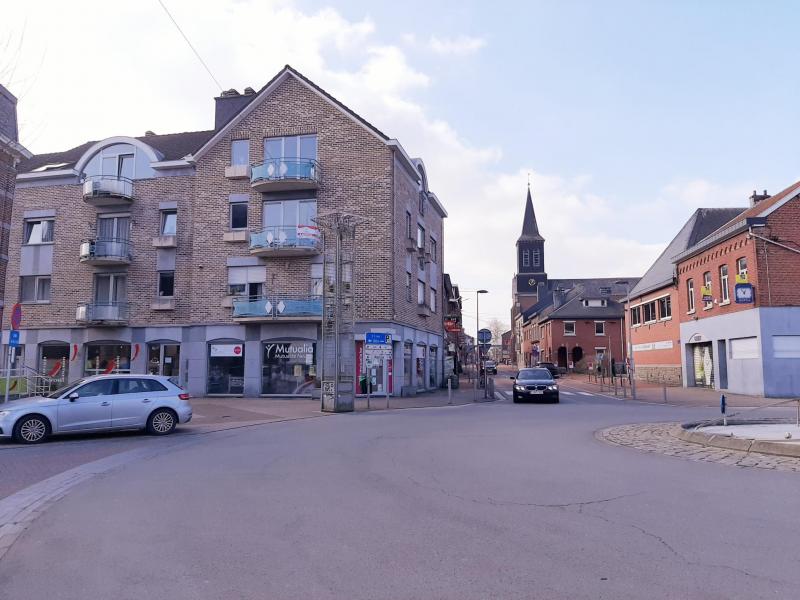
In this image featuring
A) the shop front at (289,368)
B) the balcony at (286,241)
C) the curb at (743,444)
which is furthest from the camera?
the shop front at (289,368)

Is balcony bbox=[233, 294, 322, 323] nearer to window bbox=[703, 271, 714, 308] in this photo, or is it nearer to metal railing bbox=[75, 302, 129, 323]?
metal railing bbox=[75, 302, 129, 323]

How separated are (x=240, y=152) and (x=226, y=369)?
1063cm

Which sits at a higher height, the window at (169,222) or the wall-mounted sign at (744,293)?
the window at (169,222)

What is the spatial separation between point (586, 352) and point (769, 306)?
4357cm

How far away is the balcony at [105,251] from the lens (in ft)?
101

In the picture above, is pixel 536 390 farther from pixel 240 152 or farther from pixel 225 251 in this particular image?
pixel 240 152

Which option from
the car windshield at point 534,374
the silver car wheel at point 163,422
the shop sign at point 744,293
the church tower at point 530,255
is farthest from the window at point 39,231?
the church tower at point 530,255

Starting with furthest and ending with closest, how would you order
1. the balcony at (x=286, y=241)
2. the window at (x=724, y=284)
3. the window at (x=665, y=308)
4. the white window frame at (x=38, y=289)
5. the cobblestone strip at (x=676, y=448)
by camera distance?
the window at (x=665, y=308) < the white window frame at (x=38, y=289) < the window at (x=724, y=284) < the balcony at (x=286, y=241) < the cobblestone strip at (x=676, y=448)

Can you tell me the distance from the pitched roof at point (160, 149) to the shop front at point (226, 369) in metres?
11.0

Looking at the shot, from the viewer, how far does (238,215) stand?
30.3m

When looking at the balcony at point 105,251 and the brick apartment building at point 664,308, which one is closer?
the balcony at point 105,251

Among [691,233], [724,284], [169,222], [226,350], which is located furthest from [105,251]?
[691,233]

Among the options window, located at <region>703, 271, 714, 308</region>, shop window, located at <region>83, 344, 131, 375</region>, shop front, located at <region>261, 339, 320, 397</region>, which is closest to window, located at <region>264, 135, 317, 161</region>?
shop front, located at <region>261, 339, 320, 397</region>

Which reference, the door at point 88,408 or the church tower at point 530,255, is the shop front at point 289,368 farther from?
the church tower at point 530,255
